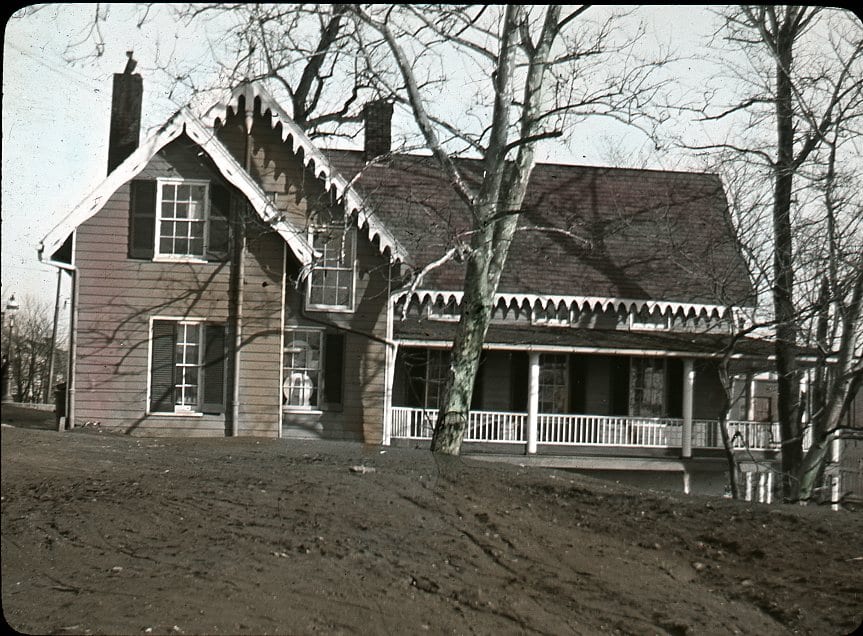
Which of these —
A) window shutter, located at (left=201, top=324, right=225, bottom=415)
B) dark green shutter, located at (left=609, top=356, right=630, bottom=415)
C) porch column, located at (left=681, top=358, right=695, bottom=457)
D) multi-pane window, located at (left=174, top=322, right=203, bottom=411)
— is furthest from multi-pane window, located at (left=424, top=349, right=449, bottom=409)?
porch column, located at (left=681, top=358, right=695, bottom=457)

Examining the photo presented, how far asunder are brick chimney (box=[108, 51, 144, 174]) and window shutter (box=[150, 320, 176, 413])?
3.41ft

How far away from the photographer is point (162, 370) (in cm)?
492

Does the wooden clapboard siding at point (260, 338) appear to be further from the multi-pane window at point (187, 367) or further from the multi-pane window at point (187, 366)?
the multi-pane window at point (187, 366)

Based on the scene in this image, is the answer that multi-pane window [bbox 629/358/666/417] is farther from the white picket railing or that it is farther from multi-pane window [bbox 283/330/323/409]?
multi-pane window [bbox 283/330/323/409]

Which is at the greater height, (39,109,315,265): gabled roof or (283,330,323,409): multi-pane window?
(39,109,315,265): gabled roof

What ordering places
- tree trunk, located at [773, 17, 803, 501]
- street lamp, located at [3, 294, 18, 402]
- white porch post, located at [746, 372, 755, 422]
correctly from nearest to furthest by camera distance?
1. street lamp, located at [3, 294, 18, 402]
2. white porch post, located at [746, 372, 755, 422]
3. tree trunk, located at [773, 17, 803, 501]

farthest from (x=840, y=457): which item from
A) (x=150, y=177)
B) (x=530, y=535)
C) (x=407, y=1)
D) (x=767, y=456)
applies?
(x=150, y=177)

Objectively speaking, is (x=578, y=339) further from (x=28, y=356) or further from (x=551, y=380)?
(x=28, y=356)

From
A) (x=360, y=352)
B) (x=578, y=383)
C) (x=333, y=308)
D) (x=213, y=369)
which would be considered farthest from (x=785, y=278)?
(x=213, y=369)

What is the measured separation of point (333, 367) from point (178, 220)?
3.88ft

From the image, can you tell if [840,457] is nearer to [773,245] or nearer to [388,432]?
[773,245]

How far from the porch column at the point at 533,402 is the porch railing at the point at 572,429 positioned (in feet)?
0.09

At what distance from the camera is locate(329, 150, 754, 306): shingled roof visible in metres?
5.43

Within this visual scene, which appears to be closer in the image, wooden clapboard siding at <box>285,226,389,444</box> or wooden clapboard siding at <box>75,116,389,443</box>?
wooden clapboard siding at <box>75,116,389,443</box>
